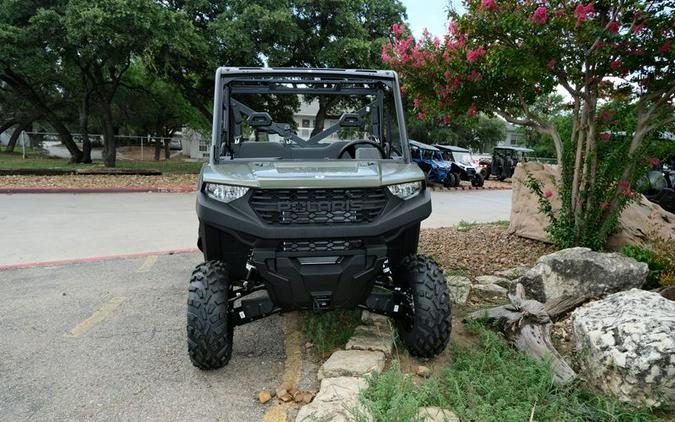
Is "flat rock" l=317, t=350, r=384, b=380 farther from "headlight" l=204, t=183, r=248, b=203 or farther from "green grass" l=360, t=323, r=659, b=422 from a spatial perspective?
"headlight" l=204, t=183, r=248, b=203

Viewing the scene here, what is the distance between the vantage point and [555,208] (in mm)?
7234

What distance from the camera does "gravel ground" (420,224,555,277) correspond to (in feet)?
20.6

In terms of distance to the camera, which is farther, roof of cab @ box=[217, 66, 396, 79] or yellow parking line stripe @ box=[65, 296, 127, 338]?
yellow parking line stripe @ box=[65, 296, 127, 338]

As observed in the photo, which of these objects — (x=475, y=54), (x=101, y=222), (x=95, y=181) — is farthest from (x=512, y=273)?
(x=95, y=181)

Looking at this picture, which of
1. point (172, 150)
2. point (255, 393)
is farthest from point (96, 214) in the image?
point (172, 150)

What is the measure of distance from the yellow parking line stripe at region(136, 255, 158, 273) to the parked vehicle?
1479cm

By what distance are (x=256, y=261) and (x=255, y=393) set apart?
0.88m

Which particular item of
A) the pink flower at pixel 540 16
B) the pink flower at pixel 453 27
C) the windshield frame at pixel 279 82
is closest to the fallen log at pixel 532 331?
the windshield frame at pixel 279 82

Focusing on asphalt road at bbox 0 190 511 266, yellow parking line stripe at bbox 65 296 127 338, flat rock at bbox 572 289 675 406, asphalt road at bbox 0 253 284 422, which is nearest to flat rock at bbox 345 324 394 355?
asphalt road at bbox 0 253 284 422

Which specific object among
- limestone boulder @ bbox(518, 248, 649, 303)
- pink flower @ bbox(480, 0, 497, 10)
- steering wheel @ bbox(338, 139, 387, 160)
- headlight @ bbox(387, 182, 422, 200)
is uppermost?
pink flower @ bbox(480, 0, 497, 10)

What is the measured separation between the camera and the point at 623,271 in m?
4.38

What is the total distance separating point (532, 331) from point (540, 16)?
3201 mm

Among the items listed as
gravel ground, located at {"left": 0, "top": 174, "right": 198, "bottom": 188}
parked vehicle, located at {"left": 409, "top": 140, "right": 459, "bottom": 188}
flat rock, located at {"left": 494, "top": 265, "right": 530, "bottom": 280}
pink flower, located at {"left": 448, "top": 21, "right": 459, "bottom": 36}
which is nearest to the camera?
flat rock, located at {"left": 494, "top": 265, "right": 530, "bottom": 280}

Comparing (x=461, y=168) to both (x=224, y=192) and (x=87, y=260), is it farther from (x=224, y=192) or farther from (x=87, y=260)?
(x=224, y=192)
